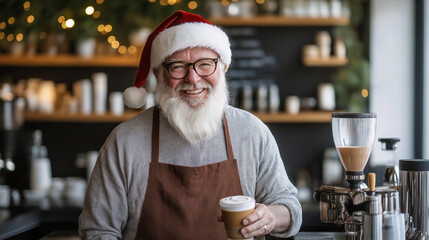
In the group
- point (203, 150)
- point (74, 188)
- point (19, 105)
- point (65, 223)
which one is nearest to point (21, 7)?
point (19, 105)

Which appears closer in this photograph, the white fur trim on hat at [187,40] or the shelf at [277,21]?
the white fur trim on hat at [187,40]

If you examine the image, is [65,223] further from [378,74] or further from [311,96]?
[378,74]

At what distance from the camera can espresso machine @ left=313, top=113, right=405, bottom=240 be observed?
149 cm

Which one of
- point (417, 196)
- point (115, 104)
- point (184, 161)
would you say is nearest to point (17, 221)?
point (115, 104)

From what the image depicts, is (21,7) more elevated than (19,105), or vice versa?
(21,7)

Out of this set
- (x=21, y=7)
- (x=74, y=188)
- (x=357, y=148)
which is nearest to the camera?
(x=357, y=148)

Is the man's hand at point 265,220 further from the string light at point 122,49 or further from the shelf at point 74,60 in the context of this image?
the string light at point 122,49

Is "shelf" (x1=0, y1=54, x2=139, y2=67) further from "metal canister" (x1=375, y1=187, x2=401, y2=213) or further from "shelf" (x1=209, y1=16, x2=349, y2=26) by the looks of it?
"metal canister" (x1=375, y1=187, x2=401, y2=213)

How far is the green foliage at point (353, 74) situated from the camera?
4.02 metres

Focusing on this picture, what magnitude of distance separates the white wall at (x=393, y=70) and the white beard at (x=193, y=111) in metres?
2.52

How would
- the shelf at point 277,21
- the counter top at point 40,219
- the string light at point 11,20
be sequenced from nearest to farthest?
the counter top at point 40,219
the string light at point 11,20
the shelf at point 277,21

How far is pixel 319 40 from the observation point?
4109 mm

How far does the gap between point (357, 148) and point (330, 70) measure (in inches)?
110

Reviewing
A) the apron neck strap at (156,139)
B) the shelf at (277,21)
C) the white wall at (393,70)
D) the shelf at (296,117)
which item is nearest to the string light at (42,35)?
the shelf at (277,21)
